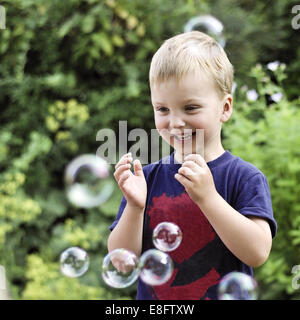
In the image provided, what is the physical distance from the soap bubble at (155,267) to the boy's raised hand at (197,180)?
285mm

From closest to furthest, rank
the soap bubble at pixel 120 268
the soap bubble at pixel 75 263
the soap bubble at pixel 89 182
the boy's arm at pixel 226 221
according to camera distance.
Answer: the boy's arm at pixel 226 221 → the soap bubble at pixel 120 268 → the soap bubble at pixel 75 263 → the soap bubble at pixel 89 182

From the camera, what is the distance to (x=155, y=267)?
1.43m

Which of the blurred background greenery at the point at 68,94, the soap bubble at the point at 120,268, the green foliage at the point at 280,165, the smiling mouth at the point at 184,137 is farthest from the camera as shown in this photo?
the blurred background greenery at the point at 68,94

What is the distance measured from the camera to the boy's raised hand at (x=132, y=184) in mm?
1313

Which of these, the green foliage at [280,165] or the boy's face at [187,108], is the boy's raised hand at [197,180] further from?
the green foliage at [280,165]

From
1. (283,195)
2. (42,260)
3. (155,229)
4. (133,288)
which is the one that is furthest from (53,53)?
(155,229)

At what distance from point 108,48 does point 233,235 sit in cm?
285

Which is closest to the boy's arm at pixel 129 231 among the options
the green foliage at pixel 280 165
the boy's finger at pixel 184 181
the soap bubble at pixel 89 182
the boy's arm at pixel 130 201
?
the boy's arm at pixel 130 201

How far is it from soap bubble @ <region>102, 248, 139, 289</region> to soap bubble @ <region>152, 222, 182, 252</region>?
12cm

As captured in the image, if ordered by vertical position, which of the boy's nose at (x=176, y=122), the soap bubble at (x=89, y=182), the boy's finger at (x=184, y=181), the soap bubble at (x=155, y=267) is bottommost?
the soap bubble at (x=155, y=267)

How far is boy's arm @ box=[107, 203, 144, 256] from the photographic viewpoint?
1335mm

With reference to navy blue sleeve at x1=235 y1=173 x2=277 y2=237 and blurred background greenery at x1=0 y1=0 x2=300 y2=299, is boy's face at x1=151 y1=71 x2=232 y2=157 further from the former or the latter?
blurred background greenery at x1=0 y1=0 x2=300 y2=299

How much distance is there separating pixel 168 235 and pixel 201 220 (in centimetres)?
10
